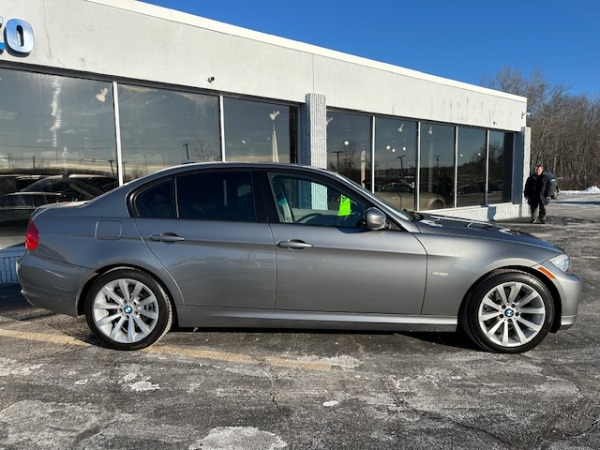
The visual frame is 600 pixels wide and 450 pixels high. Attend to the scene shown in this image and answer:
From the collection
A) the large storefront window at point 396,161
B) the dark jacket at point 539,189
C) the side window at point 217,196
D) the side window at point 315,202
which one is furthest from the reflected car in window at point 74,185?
the dark jacket at point 539,189

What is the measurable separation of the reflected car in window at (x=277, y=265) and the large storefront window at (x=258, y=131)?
489 cm

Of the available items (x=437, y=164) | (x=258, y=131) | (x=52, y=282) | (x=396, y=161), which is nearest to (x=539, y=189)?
(x=437, y=164)

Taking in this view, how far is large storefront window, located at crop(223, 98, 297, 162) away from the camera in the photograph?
8.45m

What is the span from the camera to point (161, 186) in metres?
3.75

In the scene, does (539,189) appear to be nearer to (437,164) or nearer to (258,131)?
(437,164)

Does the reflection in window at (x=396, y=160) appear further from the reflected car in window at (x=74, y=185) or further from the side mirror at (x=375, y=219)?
the side mirror at (x=375, y=219)

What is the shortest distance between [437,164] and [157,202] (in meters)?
10.3

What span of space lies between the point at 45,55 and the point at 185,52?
7.16 ft

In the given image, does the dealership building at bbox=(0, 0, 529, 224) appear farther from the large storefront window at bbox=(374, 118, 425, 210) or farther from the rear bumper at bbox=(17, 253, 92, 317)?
the rear bumper at bbox=(17, 253, 92, 317)

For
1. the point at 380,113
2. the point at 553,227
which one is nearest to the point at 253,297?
the point at 380,113

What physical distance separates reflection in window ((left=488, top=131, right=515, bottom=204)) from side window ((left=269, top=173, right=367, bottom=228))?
1214cm

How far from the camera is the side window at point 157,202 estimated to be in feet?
12.1

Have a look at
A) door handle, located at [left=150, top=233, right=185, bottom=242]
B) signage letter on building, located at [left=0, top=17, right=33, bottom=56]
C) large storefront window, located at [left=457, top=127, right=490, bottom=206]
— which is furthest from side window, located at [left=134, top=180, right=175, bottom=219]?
large storefront window, located at [left=457, top=127, right=490, bottom=206]

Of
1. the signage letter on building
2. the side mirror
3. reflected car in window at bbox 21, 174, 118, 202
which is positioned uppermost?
the signage letter on building
